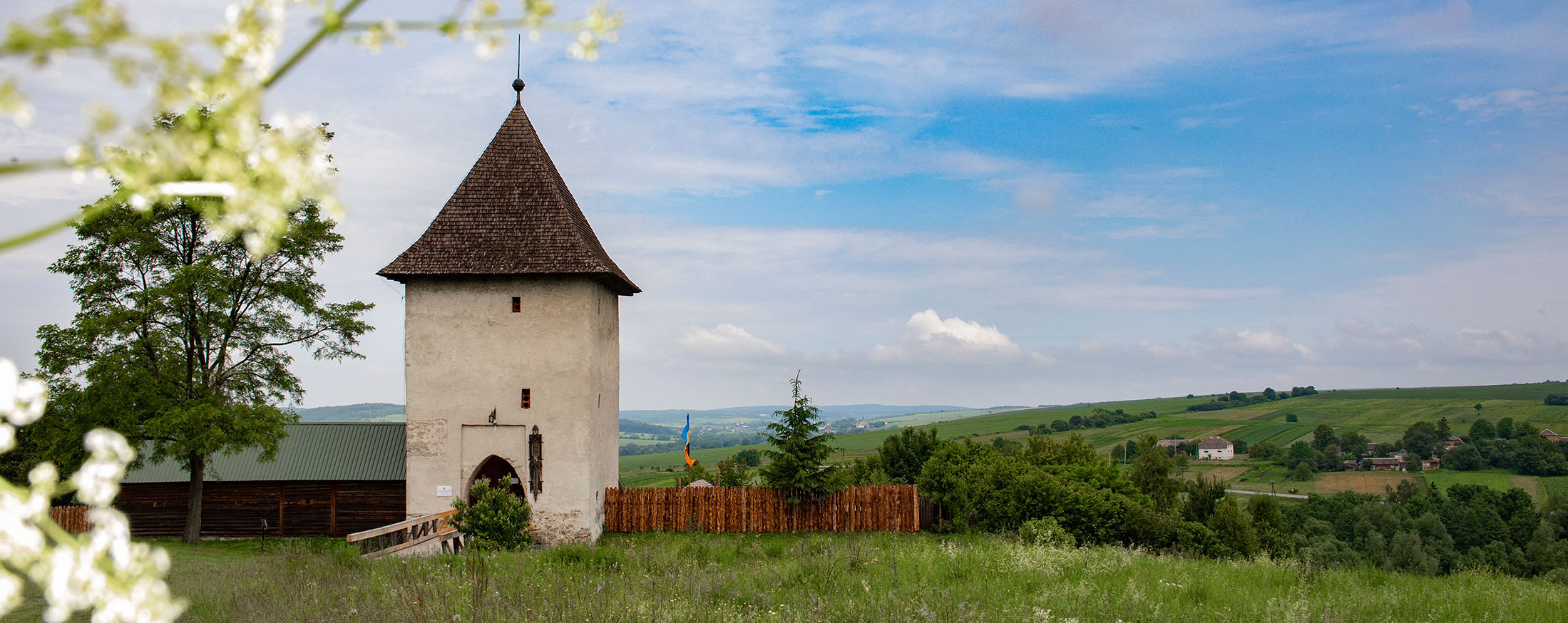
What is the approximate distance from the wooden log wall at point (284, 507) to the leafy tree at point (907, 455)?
85.9 ft

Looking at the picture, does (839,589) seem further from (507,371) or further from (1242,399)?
(1242,399)

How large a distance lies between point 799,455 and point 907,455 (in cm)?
2322

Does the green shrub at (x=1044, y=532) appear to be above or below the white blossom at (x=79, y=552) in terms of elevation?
below

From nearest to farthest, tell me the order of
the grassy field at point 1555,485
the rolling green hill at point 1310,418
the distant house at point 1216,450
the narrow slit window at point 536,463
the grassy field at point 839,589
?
the grassy field at point 839,589 < the narrow slit window at point 536,463 < the grassy field at point 1555,485 < the distant house at point 1216,450 < the rolling green hill at point 1310,418

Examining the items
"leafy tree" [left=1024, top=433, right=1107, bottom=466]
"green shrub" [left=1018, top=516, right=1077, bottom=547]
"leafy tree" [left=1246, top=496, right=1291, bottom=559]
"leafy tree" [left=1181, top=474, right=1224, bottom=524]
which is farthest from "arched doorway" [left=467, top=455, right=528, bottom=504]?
"leafy tree" [left=1181, top=474, right=1224, bottom=524]

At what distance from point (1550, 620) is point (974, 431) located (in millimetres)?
129992

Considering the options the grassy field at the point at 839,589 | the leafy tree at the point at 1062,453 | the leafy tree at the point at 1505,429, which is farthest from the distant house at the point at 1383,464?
the grassy field at the point at 839,589

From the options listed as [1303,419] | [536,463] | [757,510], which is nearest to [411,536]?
[536,463]

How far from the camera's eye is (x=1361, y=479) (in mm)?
87688

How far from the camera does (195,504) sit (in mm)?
25578

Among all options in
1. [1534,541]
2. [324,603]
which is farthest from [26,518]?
[1534,541]

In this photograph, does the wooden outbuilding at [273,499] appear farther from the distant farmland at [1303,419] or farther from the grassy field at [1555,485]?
the grassy field at [1555,485]

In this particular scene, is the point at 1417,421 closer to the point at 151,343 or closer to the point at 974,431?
the point at 974,431

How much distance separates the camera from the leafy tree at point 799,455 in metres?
24.5
